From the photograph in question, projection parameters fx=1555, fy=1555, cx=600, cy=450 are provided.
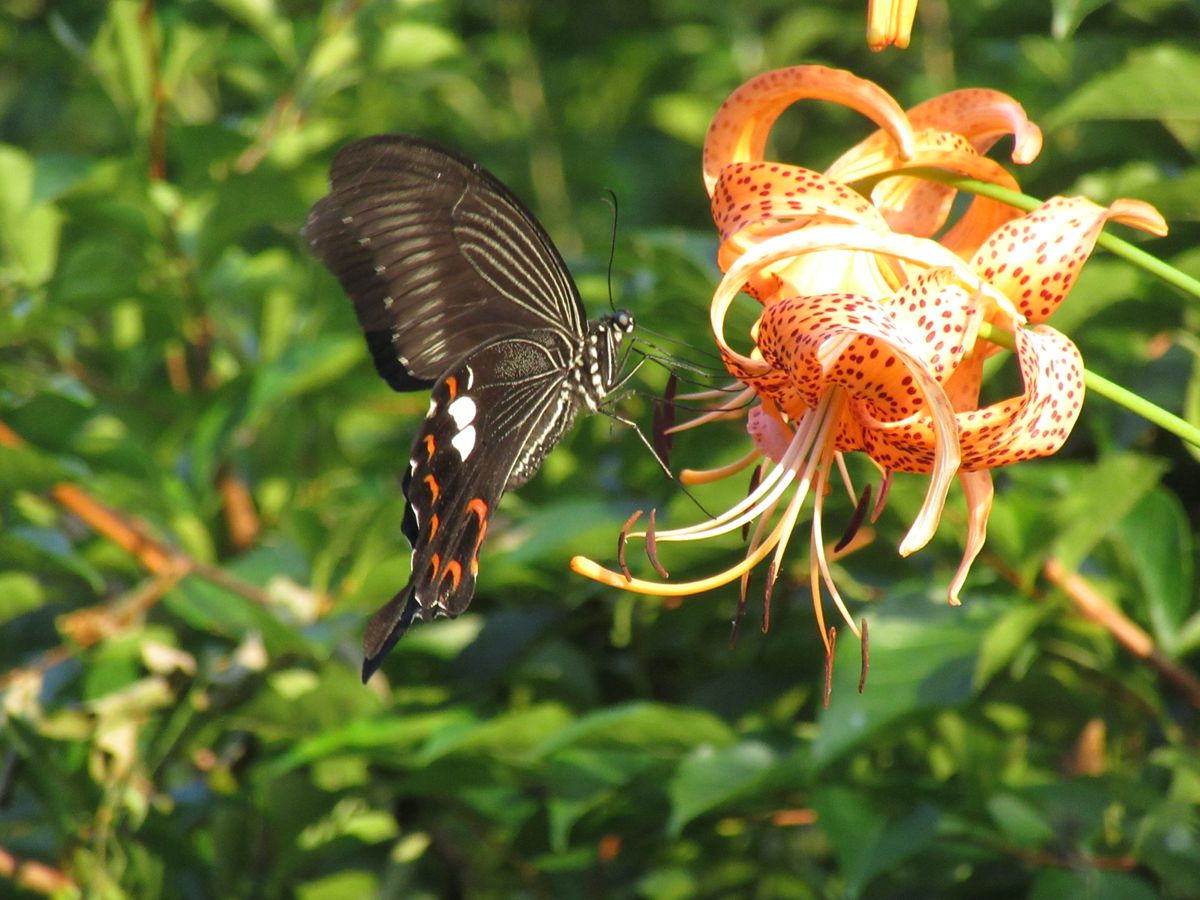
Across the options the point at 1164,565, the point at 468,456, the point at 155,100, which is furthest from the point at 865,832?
the point at 155,100

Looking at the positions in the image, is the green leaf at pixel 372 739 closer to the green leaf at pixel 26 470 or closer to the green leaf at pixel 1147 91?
the green leaf at pixel 26 470

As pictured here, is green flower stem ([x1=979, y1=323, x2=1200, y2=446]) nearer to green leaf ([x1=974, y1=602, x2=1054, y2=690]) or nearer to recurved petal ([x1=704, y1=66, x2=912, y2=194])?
recurved petal ([x1=704, y1=66, x2=912, y2=194])

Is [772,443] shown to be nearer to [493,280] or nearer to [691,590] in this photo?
[691,590]

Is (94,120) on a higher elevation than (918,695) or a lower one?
lower

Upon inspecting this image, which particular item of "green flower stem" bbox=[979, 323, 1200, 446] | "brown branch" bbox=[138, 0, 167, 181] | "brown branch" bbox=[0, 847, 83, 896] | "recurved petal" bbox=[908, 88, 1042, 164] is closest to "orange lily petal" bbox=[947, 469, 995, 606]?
"green flower stem" bbox=[979, 323, 1200, 446]

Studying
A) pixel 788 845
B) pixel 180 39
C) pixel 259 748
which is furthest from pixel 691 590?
pixel 180 39

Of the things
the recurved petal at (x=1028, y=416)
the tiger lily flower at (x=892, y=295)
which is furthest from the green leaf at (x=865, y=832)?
the recurved petal at (x=1028, y=416)
